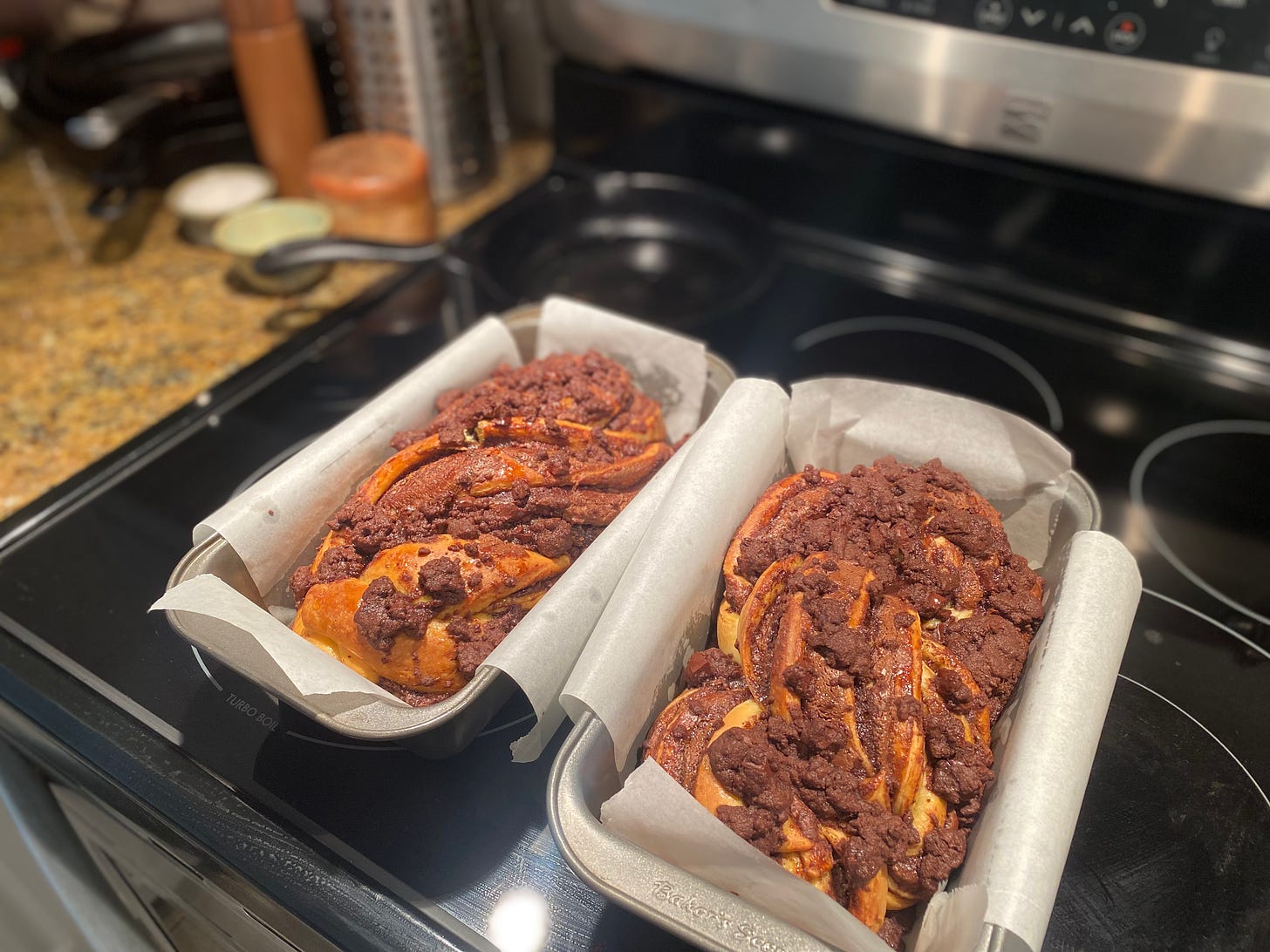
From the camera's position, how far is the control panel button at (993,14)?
1.01m

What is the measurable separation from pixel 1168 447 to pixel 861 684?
64cm

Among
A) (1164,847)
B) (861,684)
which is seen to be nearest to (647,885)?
(861,684)

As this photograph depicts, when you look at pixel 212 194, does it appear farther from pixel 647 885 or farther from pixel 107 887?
pixel 647 885

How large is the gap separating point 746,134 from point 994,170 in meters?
0.35

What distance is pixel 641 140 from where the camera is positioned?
1383 mm

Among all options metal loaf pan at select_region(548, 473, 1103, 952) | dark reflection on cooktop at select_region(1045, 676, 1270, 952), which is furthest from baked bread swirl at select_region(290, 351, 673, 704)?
dark reflection on cooktop at select_region(1045, 676, 1270, 952)

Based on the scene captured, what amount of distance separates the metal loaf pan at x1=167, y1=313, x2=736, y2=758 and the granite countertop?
0.43 meters

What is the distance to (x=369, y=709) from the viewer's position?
0.57 meters

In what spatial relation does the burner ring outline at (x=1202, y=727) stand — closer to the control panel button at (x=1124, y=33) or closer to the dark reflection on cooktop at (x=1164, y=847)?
the dark reflection on cooktop at (x=1164, y=847)

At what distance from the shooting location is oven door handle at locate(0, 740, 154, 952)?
820 mm

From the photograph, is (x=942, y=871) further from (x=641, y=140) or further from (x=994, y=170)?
(x=641, y=140)

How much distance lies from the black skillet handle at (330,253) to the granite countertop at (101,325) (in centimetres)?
14

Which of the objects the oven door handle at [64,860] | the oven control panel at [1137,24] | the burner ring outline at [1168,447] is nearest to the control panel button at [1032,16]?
the oven control panel at [1137,24]

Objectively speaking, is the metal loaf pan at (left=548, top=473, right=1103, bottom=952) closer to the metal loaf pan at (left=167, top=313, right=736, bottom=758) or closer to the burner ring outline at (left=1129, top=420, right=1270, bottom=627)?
the metal loaf pan at (left=167, top=313, right=736, bottom=758)
